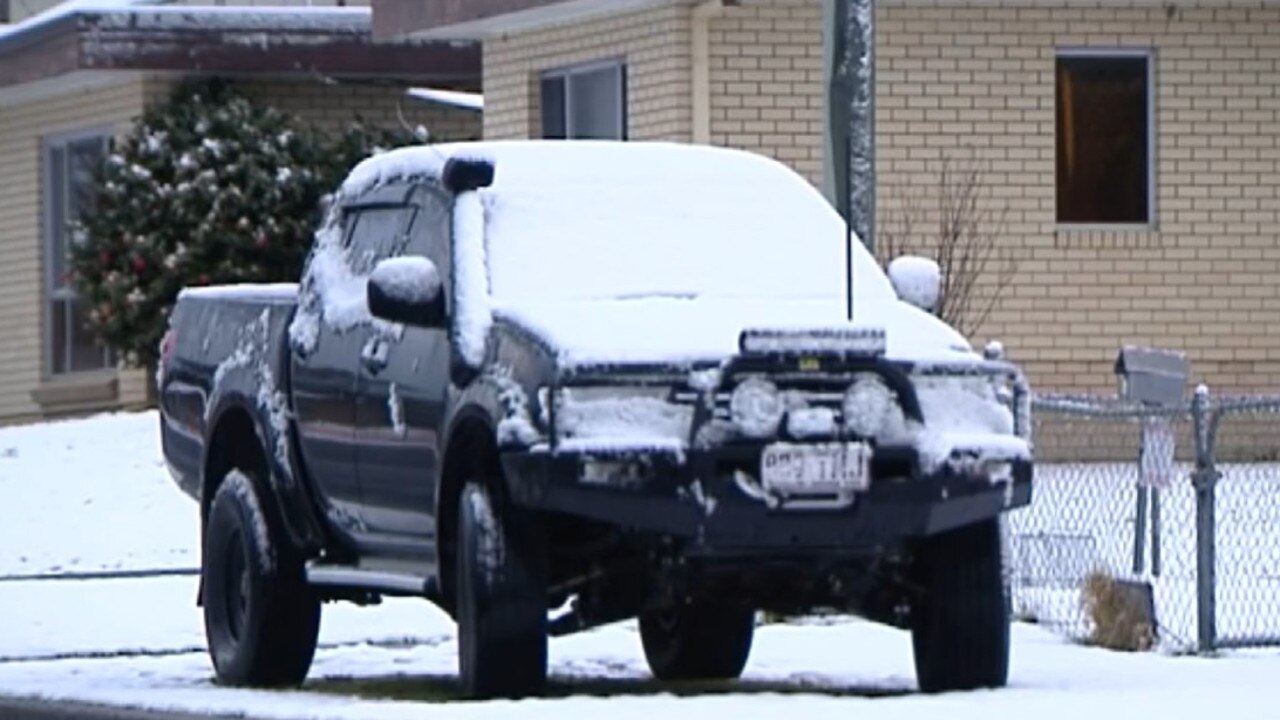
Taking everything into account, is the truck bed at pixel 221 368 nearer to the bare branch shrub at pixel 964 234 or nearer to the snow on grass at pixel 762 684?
the snow on grass at pixel 762 684

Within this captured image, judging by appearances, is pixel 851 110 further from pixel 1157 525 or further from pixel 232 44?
pixel 232 44

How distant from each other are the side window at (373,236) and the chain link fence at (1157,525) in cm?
240

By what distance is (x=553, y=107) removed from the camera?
87.1ft

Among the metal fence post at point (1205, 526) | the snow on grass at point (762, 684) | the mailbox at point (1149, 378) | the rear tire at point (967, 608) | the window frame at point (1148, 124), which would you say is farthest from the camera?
the window frame at point (1148, 124)

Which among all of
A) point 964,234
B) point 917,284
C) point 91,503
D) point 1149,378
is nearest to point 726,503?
point 917,284

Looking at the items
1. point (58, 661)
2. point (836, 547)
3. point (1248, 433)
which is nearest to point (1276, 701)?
Result: point (836, 547)

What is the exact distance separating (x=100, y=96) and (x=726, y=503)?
67.7ft

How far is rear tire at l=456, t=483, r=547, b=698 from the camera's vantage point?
1119 centimetres

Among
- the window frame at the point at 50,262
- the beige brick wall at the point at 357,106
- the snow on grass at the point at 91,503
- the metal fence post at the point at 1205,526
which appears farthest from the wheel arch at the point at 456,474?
the window frame at the point at 50,262

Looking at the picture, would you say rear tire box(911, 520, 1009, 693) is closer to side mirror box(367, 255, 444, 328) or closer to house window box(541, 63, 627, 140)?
side mirror box(367, 255, 444, 328)

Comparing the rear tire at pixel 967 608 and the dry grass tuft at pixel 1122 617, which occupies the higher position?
the rear tire at pixel 967 608

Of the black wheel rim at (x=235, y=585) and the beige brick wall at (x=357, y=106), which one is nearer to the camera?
the black wheel rim at (x=235, y=585)

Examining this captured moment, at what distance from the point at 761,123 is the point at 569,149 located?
11438 mm

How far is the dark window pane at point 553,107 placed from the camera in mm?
26469
